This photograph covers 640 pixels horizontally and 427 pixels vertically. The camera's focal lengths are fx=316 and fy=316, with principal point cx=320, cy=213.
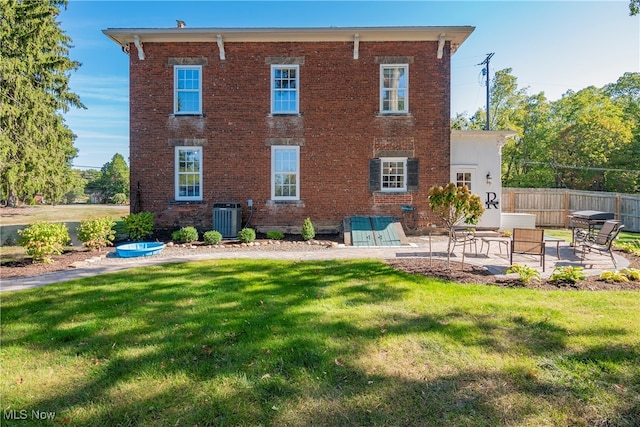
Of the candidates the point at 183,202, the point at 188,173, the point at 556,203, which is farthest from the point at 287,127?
the point at 556,203

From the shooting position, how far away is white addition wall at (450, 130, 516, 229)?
13.0m

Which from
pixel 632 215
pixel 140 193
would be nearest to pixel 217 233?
pixel 140 193

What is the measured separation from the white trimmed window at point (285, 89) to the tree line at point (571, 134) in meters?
22.7

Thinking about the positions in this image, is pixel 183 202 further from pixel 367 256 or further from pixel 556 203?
pixel 556 203

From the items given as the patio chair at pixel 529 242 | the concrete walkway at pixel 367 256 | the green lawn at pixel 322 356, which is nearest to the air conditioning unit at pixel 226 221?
the concrete walkway at pixel 367 256

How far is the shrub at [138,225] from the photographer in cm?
1089

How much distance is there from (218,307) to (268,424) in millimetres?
2506

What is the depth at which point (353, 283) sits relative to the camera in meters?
5.73

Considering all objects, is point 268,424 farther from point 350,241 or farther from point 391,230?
point 391,230

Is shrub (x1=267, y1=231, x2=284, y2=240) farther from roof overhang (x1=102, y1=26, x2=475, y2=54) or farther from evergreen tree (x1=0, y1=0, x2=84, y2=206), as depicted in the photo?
evergreen tree (x1=0, y1=0, x2=84, y2=206)

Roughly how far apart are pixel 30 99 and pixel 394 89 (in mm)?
21241

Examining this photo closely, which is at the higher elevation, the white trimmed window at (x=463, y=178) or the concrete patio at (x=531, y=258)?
the white trimmed window at (x=463, y=178)

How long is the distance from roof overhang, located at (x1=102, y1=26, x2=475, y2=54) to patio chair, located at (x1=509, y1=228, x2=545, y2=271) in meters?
8.39

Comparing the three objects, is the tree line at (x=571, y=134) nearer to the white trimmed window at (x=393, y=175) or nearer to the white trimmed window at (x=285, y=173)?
the white trimmed window at (x=393, y=175)
